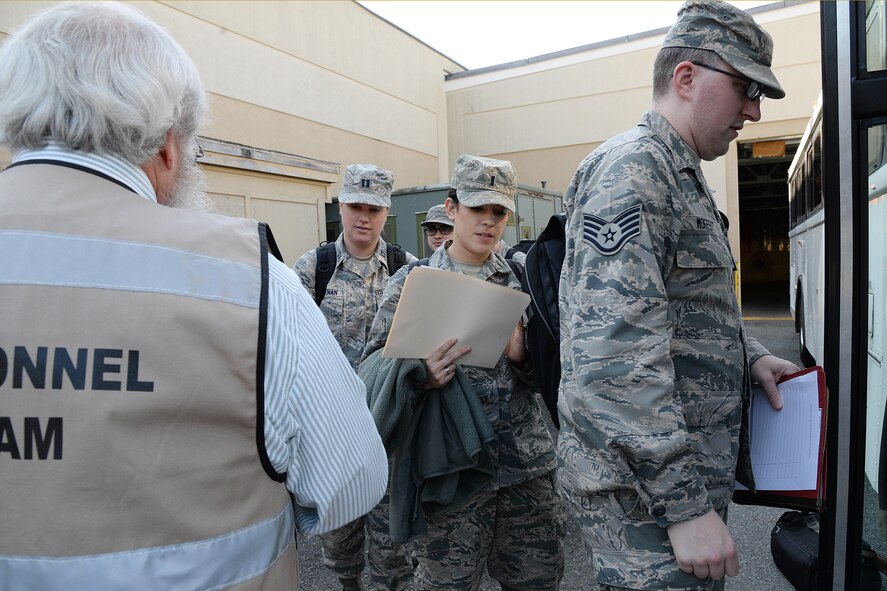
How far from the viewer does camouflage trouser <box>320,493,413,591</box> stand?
2.58 m

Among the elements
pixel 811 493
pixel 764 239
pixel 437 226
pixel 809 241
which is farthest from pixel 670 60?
pixel 764 239

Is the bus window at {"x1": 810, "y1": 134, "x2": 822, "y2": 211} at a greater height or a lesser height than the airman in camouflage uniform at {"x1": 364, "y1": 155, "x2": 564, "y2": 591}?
greater

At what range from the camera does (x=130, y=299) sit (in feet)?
3.03

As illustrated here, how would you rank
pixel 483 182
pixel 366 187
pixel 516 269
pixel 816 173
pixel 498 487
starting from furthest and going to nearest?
pixel 816 173 < pixel 366 187 < pixel 516 269 < pixel 483 182 < pixel 498 487

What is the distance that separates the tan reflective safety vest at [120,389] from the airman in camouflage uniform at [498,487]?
104 centimetres

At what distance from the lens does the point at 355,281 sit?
324 centimetres

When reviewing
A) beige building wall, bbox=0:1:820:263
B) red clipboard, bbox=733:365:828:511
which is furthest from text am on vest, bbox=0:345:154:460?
beige building wall, bbox=0:1:820:263

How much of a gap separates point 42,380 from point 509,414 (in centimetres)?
155

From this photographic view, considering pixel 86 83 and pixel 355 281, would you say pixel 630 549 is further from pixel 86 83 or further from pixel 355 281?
pixel 355 281

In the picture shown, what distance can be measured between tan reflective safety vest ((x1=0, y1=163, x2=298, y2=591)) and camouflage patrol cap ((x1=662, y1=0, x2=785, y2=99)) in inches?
44.4

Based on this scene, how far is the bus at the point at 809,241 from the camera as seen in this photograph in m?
6.06

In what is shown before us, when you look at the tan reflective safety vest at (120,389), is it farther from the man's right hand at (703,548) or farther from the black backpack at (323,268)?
the black backpack at (323,268)

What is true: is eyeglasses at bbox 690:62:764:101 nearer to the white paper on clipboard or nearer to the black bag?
the white paper on clipboard

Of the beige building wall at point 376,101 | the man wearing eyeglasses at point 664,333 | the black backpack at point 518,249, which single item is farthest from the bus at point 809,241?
the beige building wall at point 376,101
